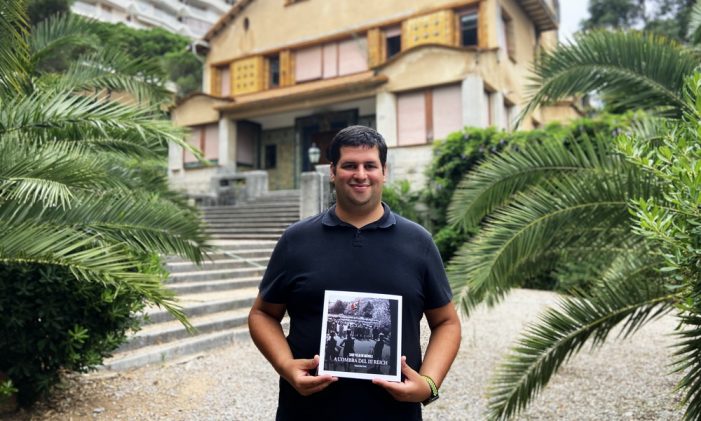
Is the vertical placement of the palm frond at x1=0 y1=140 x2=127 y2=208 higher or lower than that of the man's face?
higher

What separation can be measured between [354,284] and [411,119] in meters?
15.2

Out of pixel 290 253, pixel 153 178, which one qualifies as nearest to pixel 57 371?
pixel 153 178

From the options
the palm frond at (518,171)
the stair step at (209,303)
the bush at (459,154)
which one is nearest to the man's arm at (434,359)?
the palm frond at (518,171)

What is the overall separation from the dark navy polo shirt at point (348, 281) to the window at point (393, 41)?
17.3 m

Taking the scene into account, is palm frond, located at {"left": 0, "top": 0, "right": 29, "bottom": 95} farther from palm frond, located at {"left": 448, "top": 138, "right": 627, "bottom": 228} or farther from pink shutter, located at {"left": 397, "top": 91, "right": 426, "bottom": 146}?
pink shutter, located at {"left": 397, "top": 91, "right": 426, "bottom": 146}

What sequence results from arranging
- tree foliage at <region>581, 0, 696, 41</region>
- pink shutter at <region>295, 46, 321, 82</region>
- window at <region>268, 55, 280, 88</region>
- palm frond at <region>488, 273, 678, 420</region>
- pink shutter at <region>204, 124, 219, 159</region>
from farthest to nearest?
tree foliage at <region>581, 0, 696, 41</region> < pink shutter at <region>204, 124, 219, 159</region> < window at <region>268, 55, 280, 88</region> < pink shutter at <region>295, 46, 321, 82</region> < palm frond at <region>488, 273, 678, 420</region>

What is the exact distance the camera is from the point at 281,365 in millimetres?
1825

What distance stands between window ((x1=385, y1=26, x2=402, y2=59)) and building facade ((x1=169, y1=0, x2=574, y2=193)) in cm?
4

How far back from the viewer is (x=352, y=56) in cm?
1900

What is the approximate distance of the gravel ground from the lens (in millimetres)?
4695

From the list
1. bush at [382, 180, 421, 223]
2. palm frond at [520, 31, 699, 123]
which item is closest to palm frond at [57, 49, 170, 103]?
palm frond at [520, 31, 699, 123]

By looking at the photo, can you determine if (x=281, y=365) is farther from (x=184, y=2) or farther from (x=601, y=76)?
(x=184, y=2)

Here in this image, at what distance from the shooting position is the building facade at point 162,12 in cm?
5641

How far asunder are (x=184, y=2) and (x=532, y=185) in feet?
241
